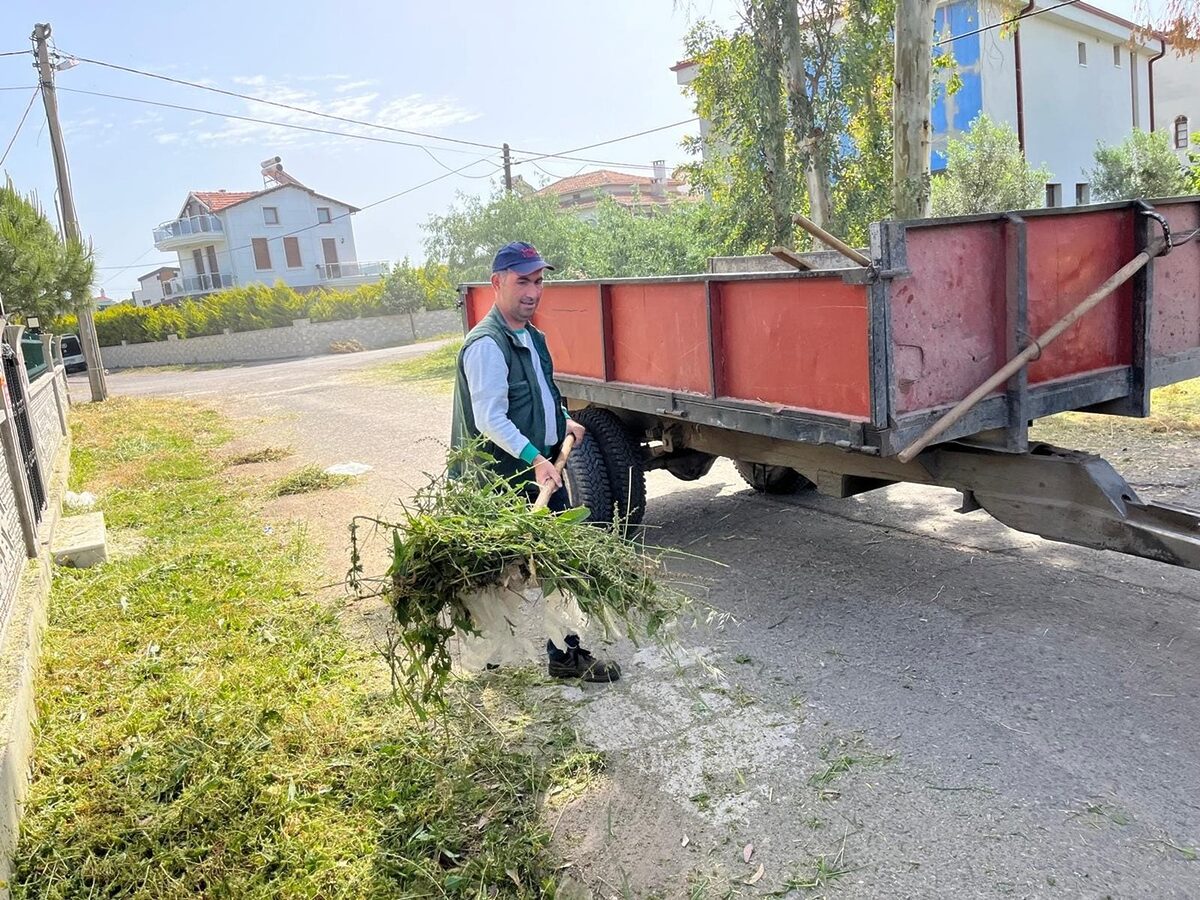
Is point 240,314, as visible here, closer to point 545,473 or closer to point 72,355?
point 72,355

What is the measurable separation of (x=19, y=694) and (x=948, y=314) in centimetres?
408

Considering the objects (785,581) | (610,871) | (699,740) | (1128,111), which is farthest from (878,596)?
(1128,111)

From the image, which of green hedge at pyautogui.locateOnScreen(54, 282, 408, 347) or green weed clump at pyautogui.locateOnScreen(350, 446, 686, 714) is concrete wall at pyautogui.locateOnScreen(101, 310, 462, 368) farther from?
green weed clump at pyautogui.locateOnScreen(350, 446, 686, 714)

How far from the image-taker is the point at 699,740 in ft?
12.2

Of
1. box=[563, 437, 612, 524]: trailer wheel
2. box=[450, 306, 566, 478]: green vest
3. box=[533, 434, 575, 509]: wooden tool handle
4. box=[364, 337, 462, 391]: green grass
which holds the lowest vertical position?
box=[364, 337, 462, 391]: green grass

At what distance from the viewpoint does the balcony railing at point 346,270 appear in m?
65.8

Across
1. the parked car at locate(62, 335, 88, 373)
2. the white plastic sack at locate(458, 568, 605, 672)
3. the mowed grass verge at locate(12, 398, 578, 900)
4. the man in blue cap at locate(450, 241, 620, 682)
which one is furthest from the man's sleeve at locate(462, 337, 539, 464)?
the parked car at locate(62, 335, 88, 373)

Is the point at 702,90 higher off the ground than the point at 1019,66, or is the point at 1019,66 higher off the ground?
the point at 1019,66

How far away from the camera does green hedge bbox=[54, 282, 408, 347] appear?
41.9 meters

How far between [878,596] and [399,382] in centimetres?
1600

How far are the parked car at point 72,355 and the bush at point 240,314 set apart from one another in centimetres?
249

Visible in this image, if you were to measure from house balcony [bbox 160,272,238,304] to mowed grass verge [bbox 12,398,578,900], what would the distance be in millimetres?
61584

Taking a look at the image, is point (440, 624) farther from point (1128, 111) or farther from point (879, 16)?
point (1128, 111)

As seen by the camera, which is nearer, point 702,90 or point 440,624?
point 440,624
